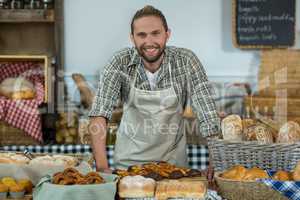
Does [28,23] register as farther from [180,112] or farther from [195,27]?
[180,112]

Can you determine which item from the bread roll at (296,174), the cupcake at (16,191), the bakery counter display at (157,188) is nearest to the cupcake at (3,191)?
the cupcake at (16,191)

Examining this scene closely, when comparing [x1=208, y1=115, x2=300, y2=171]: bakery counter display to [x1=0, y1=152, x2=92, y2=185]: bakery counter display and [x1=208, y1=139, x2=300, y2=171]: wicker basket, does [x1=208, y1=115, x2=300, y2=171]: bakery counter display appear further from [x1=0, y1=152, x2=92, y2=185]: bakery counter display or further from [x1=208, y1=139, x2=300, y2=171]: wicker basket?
[x1=0, y1=152, x2=92, y2=185]: bakery counter display

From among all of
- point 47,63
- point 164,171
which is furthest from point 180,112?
point 47,63

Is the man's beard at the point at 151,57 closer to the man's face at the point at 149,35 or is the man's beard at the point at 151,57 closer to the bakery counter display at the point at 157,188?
the man's face at the point at 149,35

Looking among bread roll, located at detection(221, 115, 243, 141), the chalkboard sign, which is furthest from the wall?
bread roll, located at detection(221, 115, 243, 141)

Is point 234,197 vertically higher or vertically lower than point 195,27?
lower

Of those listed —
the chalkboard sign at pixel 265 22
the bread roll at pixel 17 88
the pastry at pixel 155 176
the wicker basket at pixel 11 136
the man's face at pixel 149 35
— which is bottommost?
the wicker basket at pixel 11 136

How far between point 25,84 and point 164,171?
270 cm

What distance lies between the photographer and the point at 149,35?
3496mm

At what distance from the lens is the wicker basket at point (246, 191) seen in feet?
8.59

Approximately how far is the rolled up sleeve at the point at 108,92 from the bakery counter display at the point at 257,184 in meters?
1.05

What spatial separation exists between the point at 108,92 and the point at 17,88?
1.93m

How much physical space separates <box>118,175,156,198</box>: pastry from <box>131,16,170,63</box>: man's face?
1.02 metres

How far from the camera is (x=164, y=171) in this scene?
3057mm
